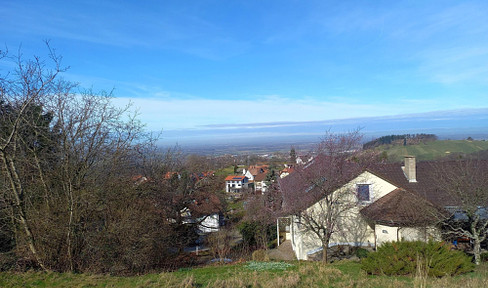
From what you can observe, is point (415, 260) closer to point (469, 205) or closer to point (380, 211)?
point (469, 205)

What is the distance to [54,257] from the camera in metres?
9.53

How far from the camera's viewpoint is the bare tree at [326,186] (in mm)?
12789

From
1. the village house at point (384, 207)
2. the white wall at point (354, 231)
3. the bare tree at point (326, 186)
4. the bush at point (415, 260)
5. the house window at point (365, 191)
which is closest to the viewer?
the bush at point (415, 260)

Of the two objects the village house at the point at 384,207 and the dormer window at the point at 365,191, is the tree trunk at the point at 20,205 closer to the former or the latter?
the village house at the point at 384,207

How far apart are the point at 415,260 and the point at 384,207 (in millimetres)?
A: 6480

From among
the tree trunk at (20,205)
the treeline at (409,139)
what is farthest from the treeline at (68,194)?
the treeline at (409,139)

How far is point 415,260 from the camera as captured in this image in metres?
8.74

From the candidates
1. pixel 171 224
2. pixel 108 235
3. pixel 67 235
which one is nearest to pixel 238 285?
pixel 108 235

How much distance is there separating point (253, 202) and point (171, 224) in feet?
31.7

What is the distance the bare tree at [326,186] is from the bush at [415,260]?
11.7 feet

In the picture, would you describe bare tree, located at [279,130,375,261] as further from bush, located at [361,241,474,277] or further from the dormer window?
bush, located at [361,241,474,277]

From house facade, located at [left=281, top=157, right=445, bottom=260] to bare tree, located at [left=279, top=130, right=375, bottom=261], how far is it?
0.16 m

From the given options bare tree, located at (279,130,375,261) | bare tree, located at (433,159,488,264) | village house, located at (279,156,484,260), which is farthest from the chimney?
bare tree, located at (279,130,375,261)

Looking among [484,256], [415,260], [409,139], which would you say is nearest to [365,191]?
[484,256]
